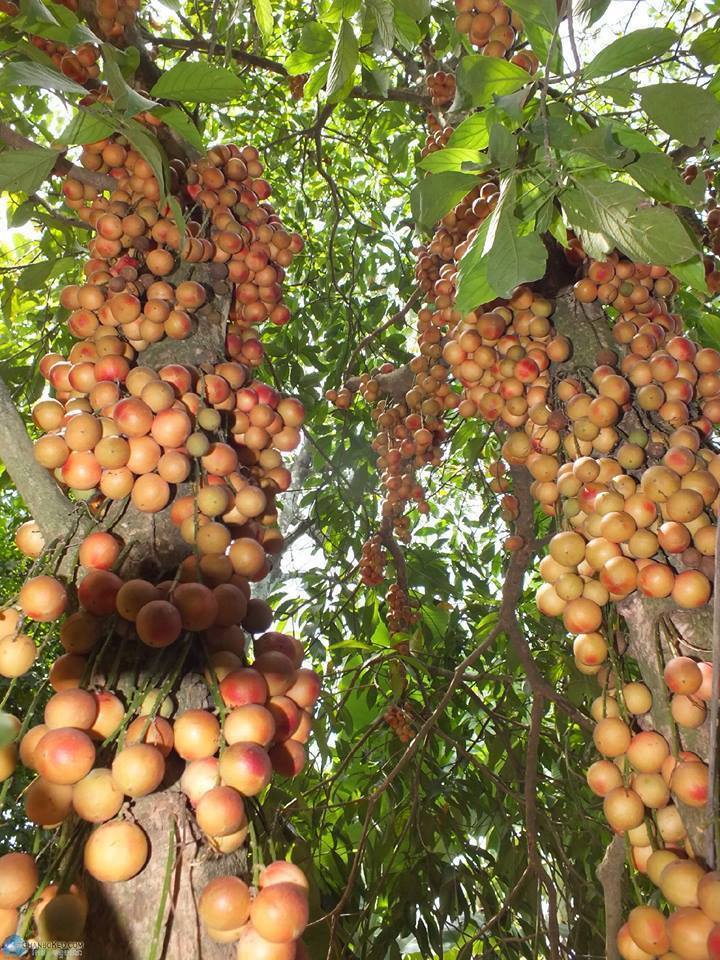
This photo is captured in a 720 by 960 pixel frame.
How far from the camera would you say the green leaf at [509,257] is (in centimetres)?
105

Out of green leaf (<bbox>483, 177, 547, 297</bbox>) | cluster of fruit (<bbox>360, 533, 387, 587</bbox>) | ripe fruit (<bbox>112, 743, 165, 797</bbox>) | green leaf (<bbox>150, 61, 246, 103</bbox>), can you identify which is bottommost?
cluster of fruit (<bbox>360, 533, 387, 587</bbox>)

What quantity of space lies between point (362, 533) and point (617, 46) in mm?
2857

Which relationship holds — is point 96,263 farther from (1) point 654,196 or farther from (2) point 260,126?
(2) point 260,126

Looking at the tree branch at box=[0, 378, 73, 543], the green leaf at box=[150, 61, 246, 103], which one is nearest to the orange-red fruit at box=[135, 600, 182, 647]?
the tree branch at box=[0, 378, 73, 543]

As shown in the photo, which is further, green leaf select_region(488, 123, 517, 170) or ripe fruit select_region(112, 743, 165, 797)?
green leaf select_region(488, 123, 517, 170)

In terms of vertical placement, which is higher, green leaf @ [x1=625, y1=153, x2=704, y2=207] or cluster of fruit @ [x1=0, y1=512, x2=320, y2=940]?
green leaf @ [x1=625, y1=153, x2=704, y2=207]

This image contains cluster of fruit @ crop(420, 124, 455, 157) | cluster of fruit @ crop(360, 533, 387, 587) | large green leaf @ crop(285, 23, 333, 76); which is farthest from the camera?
cluster of fruit @ crop(360, 533, 387, 587)

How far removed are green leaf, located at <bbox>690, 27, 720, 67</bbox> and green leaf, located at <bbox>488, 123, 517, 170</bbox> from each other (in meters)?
1.00

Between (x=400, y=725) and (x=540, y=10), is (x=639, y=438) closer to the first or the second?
(x=540, y=10)

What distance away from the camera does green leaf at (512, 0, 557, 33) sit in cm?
115

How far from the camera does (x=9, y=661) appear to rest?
37.1 inches

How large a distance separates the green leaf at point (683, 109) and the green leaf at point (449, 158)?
29cm

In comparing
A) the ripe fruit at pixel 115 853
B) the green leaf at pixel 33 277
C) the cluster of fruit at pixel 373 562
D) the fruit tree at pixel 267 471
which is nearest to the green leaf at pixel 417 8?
the fruit tree at pixel 267 471

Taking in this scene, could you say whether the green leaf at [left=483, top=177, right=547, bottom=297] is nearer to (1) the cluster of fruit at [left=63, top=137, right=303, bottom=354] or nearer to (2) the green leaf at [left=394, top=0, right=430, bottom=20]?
(2) the green leaf at [left=394, top=0, right=430, bottom=20]
